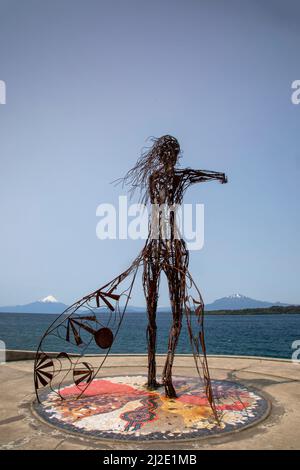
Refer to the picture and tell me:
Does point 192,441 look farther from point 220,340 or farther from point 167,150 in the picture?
point 220,340

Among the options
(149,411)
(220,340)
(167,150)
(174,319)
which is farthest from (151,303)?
(220,340)

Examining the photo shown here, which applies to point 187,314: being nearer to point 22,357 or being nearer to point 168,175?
point 168,175

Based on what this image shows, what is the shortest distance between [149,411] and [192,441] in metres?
1.38

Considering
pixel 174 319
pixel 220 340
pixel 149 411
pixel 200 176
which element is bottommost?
pixel 220 340

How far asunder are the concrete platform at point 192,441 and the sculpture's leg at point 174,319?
6.11 ft

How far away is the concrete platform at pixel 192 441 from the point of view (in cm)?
508

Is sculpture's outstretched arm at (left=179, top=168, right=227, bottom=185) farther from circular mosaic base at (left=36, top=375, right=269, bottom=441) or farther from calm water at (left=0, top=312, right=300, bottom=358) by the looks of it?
calm water at (left=0, top=312, right=300, bottom=358)

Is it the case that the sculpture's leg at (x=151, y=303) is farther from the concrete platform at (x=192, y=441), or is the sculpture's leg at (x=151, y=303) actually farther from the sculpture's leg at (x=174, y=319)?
the concrete platform at (x=192, y=441)

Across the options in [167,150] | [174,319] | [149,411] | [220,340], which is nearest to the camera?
[149,411]

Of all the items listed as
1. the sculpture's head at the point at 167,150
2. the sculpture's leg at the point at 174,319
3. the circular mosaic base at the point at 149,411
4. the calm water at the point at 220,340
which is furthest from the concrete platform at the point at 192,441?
the calm water at the point at 220,340

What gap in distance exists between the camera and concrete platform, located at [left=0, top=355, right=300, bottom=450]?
16.7 ft

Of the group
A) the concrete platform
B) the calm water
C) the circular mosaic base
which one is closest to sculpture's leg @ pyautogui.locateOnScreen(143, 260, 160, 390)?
the circular mosaic base

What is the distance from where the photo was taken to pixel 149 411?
640 centimetres
